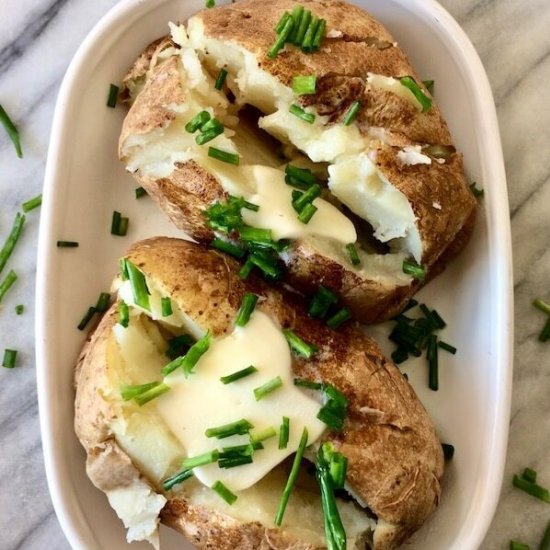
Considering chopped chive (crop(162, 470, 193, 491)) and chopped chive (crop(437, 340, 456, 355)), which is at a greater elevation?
chopped chive (crop(437, 340, 456, 355))

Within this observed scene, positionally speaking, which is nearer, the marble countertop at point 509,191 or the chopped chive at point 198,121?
the chopped chive at point 198,121

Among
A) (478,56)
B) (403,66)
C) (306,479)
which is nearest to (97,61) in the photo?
(403,66)

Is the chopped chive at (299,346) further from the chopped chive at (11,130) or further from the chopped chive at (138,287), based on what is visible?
the chopped chive at (11,130)

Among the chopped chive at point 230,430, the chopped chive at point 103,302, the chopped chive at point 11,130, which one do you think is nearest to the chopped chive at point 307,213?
the chopped chive at point 230,430

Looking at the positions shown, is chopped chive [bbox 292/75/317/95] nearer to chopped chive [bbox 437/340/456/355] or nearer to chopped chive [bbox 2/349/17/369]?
chopped chive [bbox 437/340/456/355]

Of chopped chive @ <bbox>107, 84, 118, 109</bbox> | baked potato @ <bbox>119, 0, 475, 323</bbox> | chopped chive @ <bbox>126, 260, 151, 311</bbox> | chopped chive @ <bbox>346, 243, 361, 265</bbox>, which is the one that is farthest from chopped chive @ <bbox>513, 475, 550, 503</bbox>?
chopped chive @ <bbox>107, 84, 118, 109</bbox>
